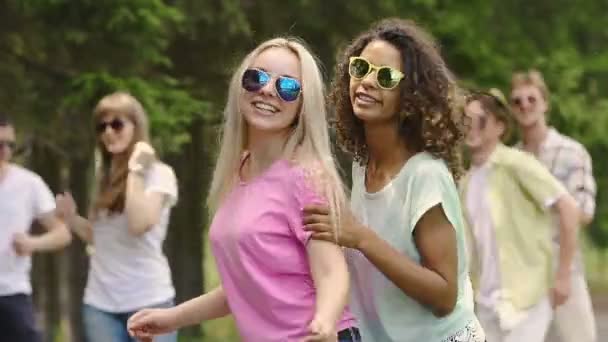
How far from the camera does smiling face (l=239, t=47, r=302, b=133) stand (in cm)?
410

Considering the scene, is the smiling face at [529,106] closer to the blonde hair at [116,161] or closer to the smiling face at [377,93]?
the blonde hair at [116,161]

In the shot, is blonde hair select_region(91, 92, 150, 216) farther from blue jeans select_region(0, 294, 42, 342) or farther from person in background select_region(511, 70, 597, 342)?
person in background select_region(511, 70, 597, 342)

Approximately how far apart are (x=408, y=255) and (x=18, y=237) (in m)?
3.71

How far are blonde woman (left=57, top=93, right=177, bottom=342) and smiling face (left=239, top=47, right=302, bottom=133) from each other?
275 centimetres

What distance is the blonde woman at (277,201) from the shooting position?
12.9 ft

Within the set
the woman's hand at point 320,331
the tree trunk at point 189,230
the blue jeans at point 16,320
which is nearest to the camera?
the woman's hand at point 320,331

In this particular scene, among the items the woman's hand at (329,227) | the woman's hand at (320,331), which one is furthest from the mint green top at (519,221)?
the woman's hand at (320,331)

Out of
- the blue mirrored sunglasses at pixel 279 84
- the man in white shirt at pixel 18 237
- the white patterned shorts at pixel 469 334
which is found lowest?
the man in white shirt at pixel 18 237

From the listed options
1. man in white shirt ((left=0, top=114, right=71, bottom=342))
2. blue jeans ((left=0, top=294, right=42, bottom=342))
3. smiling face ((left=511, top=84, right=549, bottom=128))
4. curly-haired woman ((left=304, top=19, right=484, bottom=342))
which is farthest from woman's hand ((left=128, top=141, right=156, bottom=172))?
curly-haired woman ((left=304, top=19, right=484, bottom=342))

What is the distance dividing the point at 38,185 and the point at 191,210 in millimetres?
8602

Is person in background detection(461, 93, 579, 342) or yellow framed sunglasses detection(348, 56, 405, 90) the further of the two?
person in background detection(461, 93, 579, 342)

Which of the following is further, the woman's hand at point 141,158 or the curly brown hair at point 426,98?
the woman's hand at point 141,158

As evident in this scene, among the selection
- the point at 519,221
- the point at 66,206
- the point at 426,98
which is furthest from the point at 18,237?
the point at 426,98

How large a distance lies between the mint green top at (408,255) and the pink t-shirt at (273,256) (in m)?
0.33
